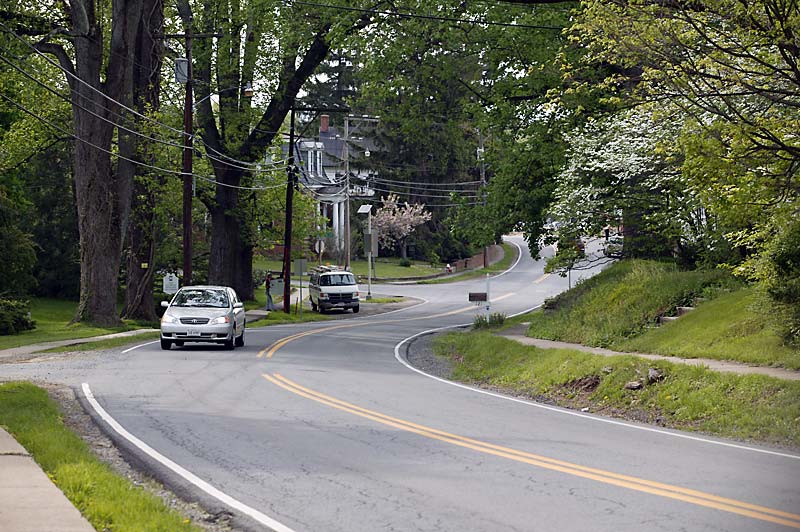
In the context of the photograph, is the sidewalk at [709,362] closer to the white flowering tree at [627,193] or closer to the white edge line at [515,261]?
the white flowering tree at [627,193]

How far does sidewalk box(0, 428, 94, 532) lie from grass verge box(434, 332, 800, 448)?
8300 mm

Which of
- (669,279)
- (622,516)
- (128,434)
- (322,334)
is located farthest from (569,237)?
(622,516)

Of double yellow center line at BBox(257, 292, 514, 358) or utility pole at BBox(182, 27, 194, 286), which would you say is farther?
utility pole at BBox(182, 27, 194, 286)

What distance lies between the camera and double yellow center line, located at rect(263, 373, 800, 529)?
8.27 metres

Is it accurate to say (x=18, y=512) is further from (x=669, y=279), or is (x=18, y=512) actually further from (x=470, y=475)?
(x=669, y=279)

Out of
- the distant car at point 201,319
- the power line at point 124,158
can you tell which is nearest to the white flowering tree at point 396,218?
the power line at point 124,158

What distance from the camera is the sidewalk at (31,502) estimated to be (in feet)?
25.2

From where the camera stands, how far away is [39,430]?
41.8 feet

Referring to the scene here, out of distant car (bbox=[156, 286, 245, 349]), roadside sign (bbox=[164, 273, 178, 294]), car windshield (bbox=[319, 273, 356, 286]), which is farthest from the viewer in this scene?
car windshield (bbox=[319, 273, 356, 286])

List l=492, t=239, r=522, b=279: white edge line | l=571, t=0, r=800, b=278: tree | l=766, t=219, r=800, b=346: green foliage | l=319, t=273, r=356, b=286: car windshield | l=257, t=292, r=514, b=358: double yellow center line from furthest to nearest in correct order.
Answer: l=492, t=239, r=522, b=279: white edge line, l=319, t=273, r=356, b=286: car windshield, l=257, t=292, r=514, b=358: double yellow center line, l=766, t=219, r=800, b=346: green foliage, l=571, t=0, r=800, b=278: tree

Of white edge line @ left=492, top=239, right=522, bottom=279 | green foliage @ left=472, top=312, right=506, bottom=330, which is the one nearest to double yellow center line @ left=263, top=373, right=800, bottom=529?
green foliage @ left=472, top=312, right=506, bottom=330

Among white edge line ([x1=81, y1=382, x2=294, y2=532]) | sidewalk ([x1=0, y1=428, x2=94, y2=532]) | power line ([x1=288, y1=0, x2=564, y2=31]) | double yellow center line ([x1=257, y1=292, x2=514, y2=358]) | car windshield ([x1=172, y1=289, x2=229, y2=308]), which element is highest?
power line ([x1=288, y1=0, x2=564, y2=31])

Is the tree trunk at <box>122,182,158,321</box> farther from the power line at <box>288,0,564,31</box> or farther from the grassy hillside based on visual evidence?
the grassy hillside

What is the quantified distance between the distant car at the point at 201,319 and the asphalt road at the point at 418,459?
20.3 feet
